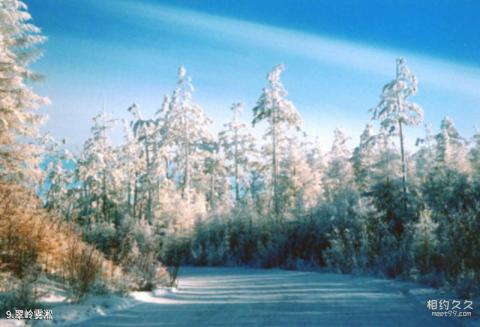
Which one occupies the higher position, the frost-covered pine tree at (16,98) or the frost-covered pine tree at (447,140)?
the frost-covered pine tree at (447,140)

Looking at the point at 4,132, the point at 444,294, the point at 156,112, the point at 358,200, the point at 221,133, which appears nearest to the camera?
the point at 444,294

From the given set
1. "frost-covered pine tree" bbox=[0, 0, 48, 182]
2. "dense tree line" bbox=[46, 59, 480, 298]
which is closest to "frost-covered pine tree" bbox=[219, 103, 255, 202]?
"dense tree line" bbox=[46, 59, 480, 298]

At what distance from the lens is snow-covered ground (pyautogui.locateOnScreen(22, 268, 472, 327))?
680 cm

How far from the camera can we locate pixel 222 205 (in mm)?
36031

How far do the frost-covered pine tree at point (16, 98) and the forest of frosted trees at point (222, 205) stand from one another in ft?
0.20

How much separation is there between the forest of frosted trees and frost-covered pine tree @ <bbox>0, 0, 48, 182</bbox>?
0.06m

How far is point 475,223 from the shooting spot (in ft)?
36.6

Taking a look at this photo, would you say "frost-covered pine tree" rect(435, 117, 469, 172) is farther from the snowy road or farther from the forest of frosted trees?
the snowy road

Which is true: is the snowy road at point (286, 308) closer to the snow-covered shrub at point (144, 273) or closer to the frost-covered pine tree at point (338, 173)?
the snow-covered shrub at point (144, 273)

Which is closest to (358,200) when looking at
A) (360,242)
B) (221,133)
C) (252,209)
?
(360,242)

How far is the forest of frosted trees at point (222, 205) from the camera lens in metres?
10.4

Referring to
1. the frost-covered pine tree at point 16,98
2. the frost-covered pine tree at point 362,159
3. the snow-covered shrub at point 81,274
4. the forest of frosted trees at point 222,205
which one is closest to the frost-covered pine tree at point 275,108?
the forest of frosted trees at point 222,205

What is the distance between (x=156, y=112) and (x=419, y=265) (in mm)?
38965

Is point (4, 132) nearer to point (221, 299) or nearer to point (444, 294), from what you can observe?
point (221, 299)
